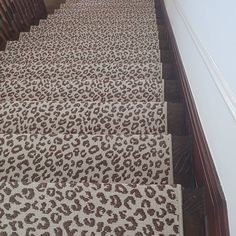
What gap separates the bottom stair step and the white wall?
0.65 feet

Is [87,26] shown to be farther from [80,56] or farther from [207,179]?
[207,179]

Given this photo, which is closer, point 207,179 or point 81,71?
point 207,179

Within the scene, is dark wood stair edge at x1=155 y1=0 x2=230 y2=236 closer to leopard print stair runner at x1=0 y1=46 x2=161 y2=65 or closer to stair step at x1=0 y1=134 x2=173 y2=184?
stair step at x1=0 y1=134 x2=173 y2=184

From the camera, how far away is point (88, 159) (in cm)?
139

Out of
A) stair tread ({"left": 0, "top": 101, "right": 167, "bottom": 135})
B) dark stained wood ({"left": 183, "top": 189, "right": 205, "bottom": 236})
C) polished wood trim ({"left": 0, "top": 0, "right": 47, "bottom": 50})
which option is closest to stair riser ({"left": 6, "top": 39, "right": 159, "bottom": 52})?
polished wood trim ({"left": 0, "top": 0, "right": 47, "bottom": 50})

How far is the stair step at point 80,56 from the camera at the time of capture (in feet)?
8.93

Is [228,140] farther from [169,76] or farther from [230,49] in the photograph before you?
[169,76]

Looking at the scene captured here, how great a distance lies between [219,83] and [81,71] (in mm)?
1558

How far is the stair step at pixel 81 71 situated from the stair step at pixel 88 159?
94 centimetres

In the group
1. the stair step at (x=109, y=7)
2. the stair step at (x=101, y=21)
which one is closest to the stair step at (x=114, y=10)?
the stair step at (x=109, y=7)

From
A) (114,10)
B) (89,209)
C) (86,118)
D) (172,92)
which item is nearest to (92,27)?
(114,10)

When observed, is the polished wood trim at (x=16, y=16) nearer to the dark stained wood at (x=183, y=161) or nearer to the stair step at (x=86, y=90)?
the stair step at (x=86, y=90)

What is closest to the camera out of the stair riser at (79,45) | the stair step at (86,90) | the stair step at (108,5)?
the stair step at (86,90)

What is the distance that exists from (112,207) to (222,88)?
54cm
